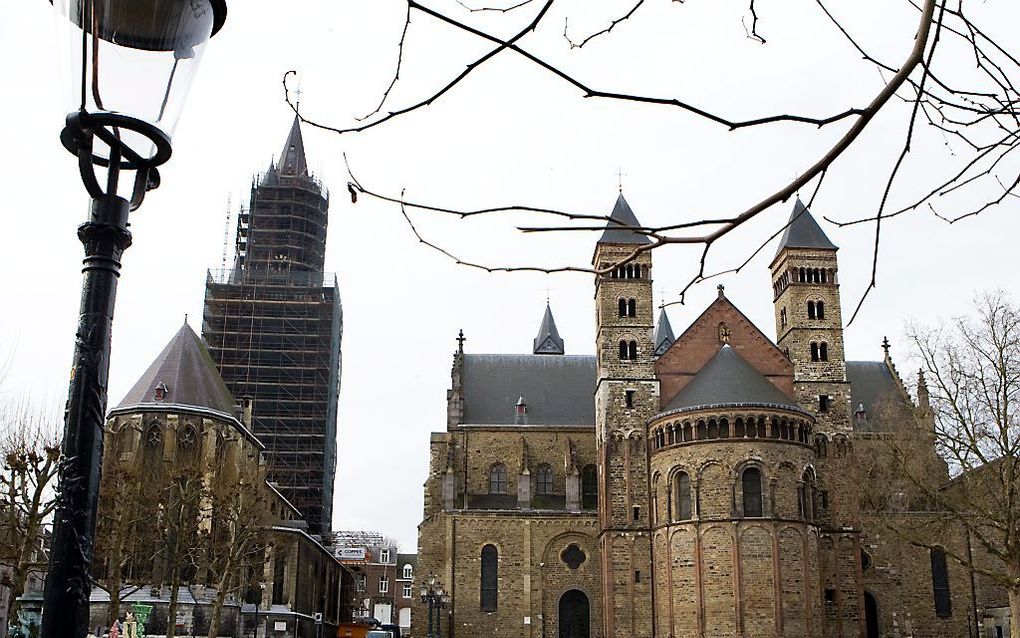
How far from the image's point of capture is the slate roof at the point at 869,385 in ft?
161

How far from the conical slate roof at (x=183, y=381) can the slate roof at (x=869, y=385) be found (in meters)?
31.1

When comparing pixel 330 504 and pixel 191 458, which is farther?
pixel 330 504

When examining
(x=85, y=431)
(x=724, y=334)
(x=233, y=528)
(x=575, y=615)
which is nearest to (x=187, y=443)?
(x=233, y=528)

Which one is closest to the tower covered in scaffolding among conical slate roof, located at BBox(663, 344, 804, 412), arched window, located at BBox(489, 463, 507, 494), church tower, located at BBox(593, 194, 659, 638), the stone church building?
the stone church building

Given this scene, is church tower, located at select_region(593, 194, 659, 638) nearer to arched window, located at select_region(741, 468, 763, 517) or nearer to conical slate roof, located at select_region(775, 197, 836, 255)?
arched window, located at select_region(741, 468, 763, 517)

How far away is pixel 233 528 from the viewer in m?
35.4

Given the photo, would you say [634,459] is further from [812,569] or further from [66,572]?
[66,572]

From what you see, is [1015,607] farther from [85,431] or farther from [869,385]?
[85,431]

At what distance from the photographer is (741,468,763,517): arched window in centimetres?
3781

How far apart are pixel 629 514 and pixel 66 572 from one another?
38.4 m

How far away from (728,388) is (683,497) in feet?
15.4

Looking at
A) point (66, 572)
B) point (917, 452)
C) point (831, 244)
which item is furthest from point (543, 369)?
point (66, 572)

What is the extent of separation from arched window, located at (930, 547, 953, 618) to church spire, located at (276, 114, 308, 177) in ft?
151

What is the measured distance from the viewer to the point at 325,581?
56094 millimetres
